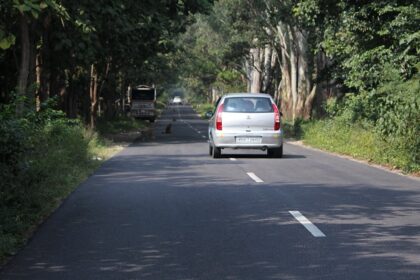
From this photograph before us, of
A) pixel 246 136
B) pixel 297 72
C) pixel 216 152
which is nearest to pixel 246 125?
pixel 246 136

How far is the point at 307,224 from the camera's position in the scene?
354 inches

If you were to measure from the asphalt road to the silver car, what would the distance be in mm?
4868

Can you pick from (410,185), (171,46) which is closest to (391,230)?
(410,185)

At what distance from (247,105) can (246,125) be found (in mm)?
586

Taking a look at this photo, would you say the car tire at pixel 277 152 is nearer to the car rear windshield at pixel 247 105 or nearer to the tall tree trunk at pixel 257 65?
the car rear windshield at pixel 247 105

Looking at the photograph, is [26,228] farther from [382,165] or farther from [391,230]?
[382,165]

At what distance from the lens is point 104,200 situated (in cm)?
1134

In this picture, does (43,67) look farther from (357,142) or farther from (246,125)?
(357,142)

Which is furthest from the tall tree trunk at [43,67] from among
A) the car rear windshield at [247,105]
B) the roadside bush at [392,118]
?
the roadside bush at [392,118]

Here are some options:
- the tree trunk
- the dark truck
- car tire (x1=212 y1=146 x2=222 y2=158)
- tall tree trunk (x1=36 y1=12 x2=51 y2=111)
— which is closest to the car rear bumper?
car tire (x1=212 y1=146 x2=222 y2=158)

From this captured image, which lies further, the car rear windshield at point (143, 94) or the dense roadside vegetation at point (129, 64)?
the car rear windshield at point (143, 94)

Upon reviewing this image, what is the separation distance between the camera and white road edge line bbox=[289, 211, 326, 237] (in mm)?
8398

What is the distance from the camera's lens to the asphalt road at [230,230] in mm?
6680

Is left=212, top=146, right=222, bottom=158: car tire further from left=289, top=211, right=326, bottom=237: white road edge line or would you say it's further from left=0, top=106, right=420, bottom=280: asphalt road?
left=289, top=211, right=326, bottom=237: white road edge line
